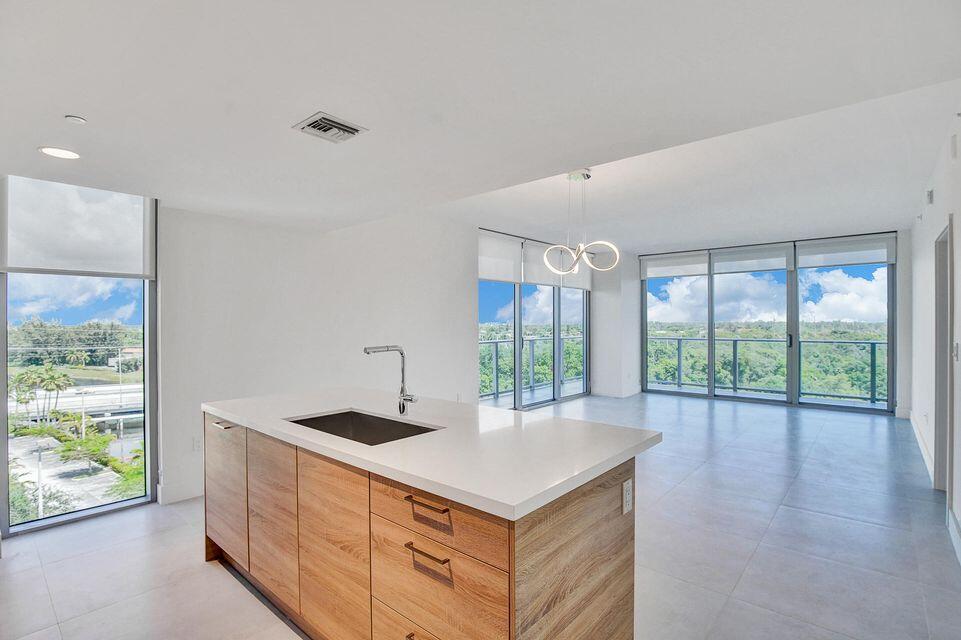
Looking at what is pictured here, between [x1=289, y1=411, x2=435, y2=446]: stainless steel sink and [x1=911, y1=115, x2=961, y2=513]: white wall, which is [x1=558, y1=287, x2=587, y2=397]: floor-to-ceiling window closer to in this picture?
[x1=911, y1=115, x2=961, y2=513]: white wall

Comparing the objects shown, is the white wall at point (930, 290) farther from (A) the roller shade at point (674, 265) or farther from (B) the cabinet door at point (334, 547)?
(B) the cabinet door at point (334, 547)

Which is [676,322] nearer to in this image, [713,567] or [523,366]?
[523,366]

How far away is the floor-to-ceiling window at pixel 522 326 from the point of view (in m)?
6.64

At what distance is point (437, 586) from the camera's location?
1.42 metres

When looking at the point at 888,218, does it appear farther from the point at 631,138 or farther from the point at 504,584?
the point at 504,584

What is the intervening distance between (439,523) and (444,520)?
3cm

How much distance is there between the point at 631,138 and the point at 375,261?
3.29 metres

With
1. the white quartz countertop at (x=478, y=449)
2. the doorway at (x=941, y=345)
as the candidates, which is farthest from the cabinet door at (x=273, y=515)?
the doorway at (x=941, y=345)

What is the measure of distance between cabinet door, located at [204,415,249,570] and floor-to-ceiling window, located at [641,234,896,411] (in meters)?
7.79

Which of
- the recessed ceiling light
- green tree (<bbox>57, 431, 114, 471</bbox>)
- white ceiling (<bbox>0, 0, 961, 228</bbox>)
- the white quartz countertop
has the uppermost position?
white ceiling (<bbox>0, 0, 961, 228</bbox>)

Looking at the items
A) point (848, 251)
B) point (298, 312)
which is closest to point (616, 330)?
point (848, 251)

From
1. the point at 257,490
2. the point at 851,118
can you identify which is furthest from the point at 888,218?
the point at 257,490

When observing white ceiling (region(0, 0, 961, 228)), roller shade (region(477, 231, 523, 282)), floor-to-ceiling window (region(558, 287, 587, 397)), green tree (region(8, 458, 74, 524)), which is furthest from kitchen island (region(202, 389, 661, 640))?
floor-to-ceiling window (region(558, 287, 587, 397))

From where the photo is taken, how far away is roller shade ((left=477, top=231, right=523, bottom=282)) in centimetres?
633
